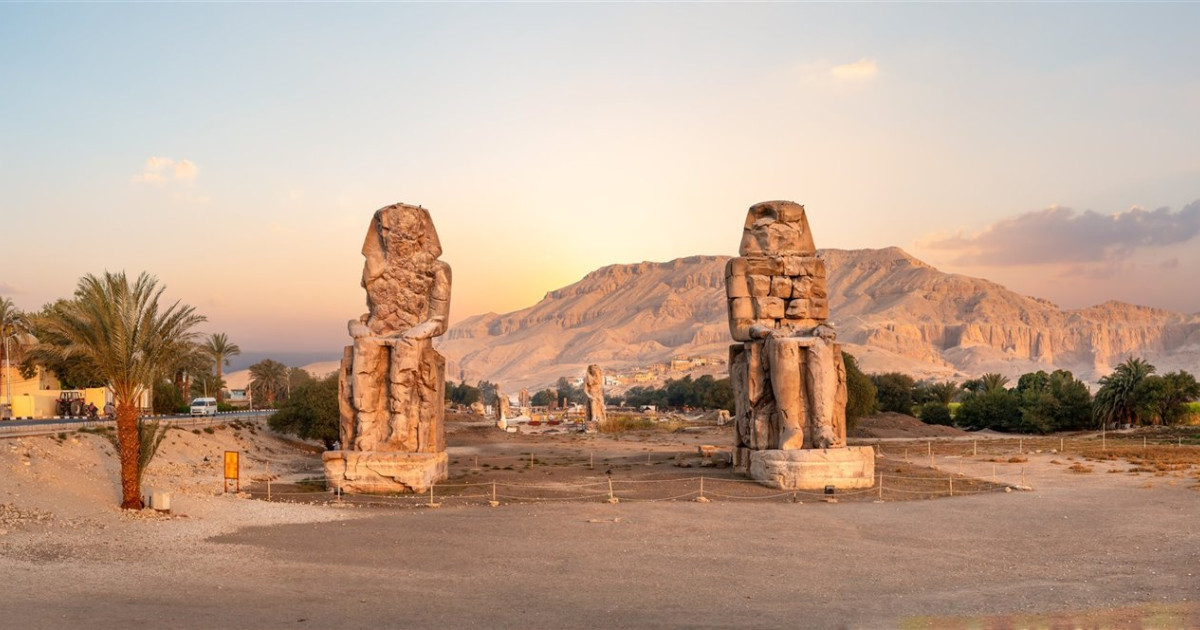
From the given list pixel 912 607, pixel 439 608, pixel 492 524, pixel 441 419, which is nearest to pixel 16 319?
pixel 441 419

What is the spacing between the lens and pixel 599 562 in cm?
986

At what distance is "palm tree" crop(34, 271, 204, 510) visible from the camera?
13164mm

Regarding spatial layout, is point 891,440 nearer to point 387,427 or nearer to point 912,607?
point 387,427

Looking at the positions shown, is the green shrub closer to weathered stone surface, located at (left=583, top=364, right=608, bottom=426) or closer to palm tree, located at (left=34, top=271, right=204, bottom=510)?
weathered stone surface, located at (left=583, top=364, right=608, bottom=426)

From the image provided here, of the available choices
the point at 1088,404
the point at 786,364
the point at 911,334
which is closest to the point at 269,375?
the point at 1088,404

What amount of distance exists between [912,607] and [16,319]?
3800 cm

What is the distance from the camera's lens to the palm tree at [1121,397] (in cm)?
3709

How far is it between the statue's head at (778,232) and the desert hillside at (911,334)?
9753 cm

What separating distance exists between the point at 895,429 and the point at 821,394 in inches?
981

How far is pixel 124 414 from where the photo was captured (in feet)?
43.5

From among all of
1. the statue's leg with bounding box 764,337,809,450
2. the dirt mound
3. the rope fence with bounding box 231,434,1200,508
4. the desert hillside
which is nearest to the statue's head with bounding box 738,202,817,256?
the statue's leg with bounding box 764,337,809,450

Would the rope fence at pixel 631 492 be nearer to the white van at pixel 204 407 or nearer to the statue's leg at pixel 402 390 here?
the statue's leg at pixel 402 390

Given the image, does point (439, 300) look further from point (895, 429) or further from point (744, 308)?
point (895, 429)

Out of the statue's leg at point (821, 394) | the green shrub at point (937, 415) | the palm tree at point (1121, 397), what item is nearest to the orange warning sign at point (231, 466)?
the statue's leg at point (821, 394)
